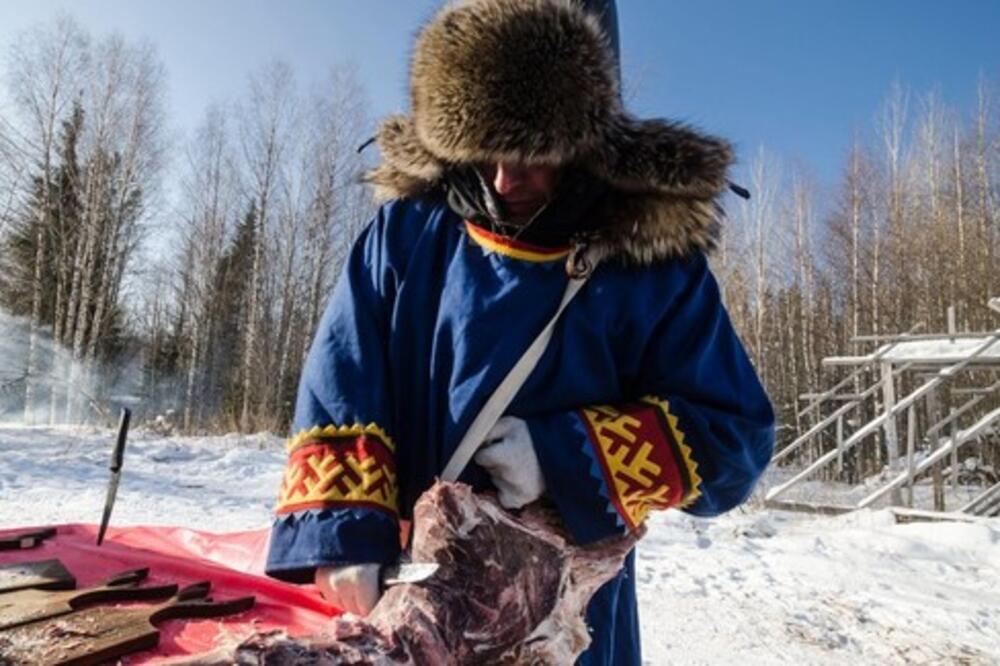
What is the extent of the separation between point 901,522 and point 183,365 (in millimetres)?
25682

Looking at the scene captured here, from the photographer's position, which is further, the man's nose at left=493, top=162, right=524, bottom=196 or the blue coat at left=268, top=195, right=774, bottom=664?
the man's nose at left=493, top=162, right=524, bottom=196

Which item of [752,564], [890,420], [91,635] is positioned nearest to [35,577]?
[91,635]

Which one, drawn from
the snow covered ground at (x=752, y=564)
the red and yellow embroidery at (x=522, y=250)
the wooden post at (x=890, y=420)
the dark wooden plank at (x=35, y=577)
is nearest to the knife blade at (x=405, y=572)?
the red and yellow embroidery at (x=522, y=250)

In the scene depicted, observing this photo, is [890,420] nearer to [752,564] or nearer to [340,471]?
[752,564]

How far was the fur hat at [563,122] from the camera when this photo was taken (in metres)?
1.09

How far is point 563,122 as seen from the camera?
1.09 m

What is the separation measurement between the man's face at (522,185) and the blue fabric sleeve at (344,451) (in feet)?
0.84

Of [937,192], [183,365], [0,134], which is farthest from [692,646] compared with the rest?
[183,365]

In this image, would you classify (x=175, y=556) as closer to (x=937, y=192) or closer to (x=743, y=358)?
(x=743, y=358)

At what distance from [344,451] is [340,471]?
37mm

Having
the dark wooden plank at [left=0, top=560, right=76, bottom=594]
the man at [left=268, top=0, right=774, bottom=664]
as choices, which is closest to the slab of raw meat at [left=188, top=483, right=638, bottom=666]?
the man at [left=268, top=0, right=774, bottom=664]

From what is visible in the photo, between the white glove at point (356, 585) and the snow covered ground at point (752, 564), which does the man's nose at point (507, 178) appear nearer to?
the white glove at point (356, 585)

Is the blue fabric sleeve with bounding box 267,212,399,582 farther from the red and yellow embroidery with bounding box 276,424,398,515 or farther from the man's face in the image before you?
the man's face

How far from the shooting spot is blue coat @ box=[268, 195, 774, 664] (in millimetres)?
1009
